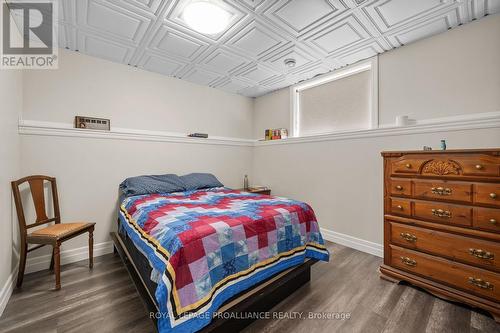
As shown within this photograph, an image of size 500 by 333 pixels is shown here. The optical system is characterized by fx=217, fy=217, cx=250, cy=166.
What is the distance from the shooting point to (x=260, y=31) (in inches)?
88.7

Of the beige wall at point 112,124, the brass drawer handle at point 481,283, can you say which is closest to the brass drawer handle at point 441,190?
the brass drawer handle at point 481,283

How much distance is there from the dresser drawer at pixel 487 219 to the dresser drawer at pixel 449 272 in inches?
12.9

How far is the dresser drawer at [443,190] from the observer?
1715mm

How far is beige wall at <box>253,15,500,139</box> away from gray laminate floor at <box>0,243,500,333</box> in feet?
6.04

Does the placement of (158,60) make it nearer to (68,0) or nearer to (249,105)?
(68,0)

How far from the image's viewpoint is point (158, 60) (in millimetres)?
2877

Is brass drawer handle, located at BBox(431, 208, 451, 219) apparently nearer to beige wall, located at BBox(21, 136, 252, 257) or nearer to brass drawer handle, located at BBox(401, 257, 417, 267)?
brass drawer handle, located at BBox(401, 257, 417, 267)

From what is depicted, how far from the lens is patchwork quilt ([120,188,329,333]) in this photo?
3.93ft

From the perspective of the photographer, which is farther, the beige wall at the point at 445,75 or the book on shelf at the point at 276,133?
the book on shelf at the point at 276,133

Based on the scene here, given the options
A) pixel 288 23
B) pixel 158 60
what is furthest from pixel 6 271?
pixel 288 23

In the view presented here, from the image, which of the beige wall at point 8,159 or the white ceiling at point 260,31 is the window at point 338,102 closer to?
the white ceiling at point 260,31

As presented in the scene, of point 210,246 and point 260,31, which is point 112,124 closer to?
point 260,31

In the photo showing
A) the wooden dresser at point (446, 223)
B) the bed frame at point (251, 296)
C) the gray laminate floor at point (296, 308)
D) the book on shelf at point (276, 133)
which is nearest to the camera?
the bed frame at point (251, 296)

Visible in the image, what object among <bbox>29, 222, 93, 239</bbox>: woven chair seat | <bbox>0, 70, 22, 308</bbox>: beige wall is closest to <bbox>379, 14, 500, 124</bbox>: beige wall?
<bbox>29, 222, 93, 239</bbox>: woven chair seat
